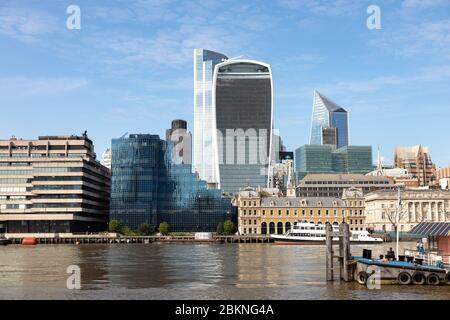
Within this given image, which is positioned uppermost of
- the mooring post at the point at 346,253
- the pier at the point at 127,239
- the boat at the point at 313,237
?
the mooring post at the point at 346,253

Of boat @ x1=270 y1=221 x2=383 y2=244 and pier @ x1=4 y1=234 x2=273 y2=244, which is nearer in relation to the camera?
boat @ x1=270 y1=221 x2=383 y2=244

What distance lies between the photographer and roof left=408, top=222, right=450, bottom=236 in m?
62.4

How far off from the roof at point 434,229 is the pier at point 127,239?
115 m

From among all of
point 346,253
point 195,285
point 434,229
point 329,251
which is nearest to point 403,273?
point 346,253

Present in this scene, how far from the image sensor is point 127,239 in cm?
18750

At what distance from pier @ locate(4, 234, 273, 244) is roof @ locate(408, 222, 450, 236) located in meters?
115

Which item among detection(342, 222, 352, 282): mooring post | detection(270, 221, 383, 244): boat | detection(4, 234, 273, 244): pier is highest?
detection(342, 222, 352, 282): mooring post

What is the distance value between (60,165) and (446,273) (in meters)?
166

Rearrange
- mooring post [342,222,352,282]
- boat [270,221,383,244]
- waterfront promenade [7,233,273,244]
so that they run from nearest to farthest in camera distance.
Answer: mooring post [342,222,352,282] → boat [270,221,383,244] → waterfront promenade [7,233,273,244]

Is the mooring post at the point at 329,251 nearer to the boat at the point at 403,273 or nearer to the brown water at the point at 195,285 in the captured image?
the brown water at the point at 195,285

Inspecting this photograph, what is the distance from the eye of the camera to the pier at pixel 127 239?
602 ft

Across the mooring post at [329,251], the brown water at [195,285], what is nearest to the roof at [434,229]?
the brown water at [195,285]

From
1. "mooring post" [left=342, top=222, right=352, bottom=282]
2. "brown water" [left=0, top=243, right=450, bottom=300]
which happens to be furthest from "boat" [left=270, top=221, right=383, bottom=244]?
"mooring post" [left=342, top=222, right=352, bottom=282]

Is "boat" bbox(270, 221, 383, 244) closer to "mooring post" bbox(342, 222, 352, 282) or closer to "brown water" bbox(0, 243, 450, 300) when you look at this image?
"brown water" bbox(0, 243, 450, 300)
